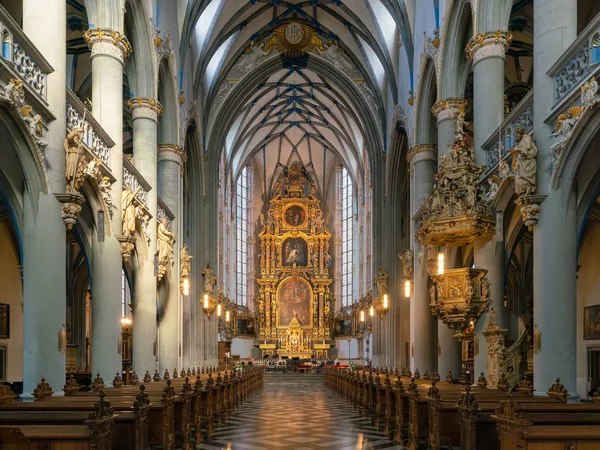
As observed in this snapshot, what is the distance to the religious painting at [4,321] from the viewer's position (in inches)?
734

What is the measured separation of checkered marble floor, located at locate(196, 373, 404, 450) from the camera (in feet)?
38.2

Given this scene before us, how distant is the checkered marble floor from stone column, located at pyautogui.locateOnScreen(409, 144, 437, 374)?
2.99 metres

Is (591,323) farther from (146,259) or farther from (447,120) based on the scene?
(146,259)

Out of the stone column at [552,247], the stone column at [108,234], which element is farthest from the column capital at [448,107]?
the stone column at [108,234]

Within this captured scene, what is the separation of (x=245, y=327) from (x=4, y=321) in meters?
28.1

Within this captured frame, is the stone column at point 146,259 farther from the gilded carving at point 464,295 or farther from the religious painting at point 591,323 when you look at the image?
the religious painting at point 591,323

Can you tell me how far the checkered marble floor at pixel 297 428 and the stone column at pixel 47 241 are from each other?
310 centimetres

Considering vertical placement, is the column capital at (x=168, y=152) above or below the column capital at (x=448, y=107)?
below

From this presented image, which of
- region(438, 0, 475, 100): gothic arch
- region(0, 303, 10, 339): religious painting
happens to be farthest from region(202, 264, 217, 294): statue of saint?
region(438, 0, 475, 100): gothic arch

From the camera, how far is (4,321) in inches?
740

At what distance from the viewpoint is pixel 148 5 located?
18.3m

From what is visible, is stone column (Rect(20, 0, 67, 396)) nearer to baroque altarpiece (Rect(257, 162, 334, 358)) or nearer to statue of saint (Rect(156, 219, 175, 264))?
statue of saint (Rect(156, 219, 175, 264))

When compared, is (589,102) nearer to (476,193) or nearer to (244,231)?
(476,193)

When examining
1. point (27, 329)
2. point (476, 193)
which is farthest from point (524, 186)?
point (27, 329)
